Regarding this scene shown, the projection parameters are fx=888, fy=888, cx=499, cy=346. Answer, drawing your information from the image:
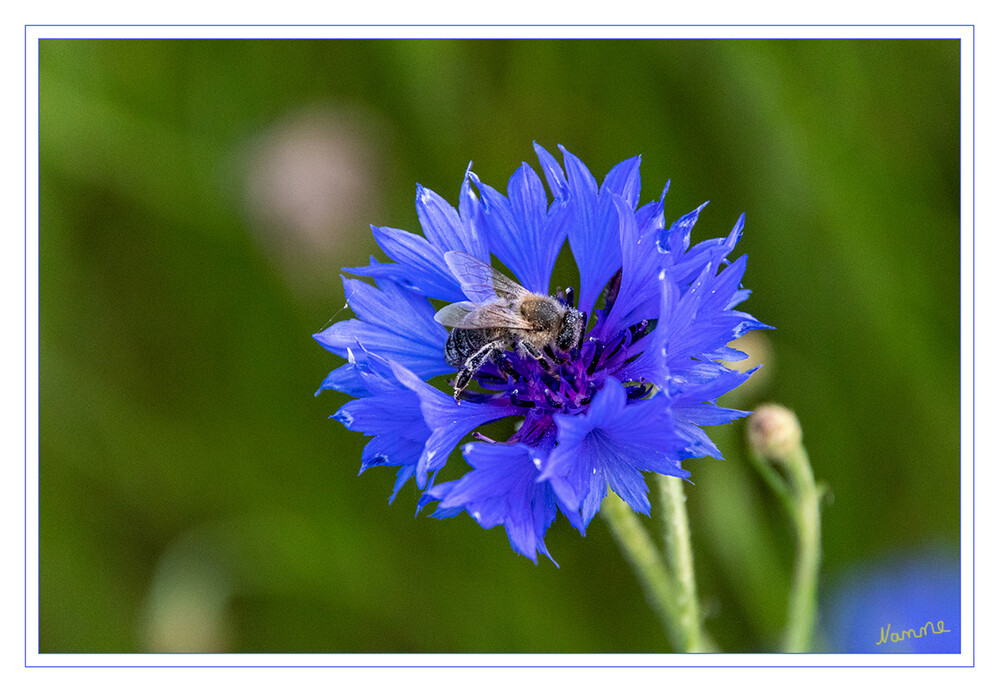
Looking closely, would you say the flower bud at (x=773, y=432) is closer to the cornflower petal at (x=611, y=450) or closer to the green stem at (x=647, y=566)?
the green stem at (x=647, y=566)

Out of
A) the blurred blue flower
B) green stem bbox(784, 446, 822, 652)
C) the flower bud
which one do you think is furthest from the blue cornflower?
the blurred blue flower

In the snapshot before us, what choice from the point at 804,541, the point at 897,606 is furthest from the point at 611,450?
the point at 897,606

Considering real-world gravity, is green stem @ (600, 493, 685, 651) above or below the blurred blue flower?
above

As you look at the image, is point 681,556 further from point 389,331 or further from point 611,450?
point 389,331
